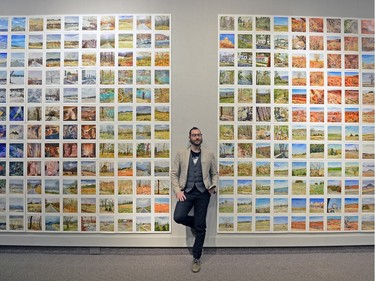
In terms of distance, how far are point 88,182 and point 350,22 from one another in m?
3.91

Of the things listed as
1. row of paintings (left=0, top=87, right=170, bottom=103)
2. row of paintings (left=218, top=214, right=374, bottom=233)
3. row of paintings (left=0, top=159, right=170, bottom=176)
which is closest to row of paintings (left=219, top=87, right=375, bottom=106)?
row of paintings (left=0, top=87, right=170, bottom=103)

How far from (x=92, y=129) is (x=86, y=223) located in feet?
3.86

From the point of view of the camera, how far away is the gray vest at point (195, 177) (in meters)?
3.32

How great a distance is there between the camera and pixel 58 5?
12.0 ft

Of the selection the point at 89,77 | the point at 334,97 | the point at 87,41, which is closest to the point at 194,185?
the point at 89,77

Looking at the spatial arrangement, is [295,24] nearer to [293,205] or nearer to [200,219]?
[293,205]

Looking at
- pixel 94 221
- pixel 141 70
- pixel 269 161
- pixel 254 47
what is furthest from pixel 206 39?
pixel 94 221

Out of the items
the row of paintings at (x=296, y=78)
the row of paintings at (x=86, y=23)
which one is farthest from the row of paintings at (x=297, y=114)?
the row of paintings at (x=86, y=23)

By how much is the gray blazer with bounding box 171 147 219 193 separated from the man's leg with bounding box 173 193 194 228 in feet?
0.50

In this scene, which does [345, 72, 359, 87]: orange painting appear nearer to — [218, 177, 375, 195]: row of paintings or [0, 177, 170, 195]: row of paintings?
[218, 177, 375, 195]: row of paintings

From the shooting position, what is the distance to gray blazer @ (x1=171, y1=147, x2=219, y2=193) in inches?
131

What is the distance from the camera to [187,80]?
3.63 meters

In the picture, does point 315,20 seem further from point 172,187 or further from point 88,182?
point 88,182

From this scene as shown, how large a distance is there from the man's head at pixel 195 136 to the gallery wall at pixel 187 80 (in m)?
0.26
